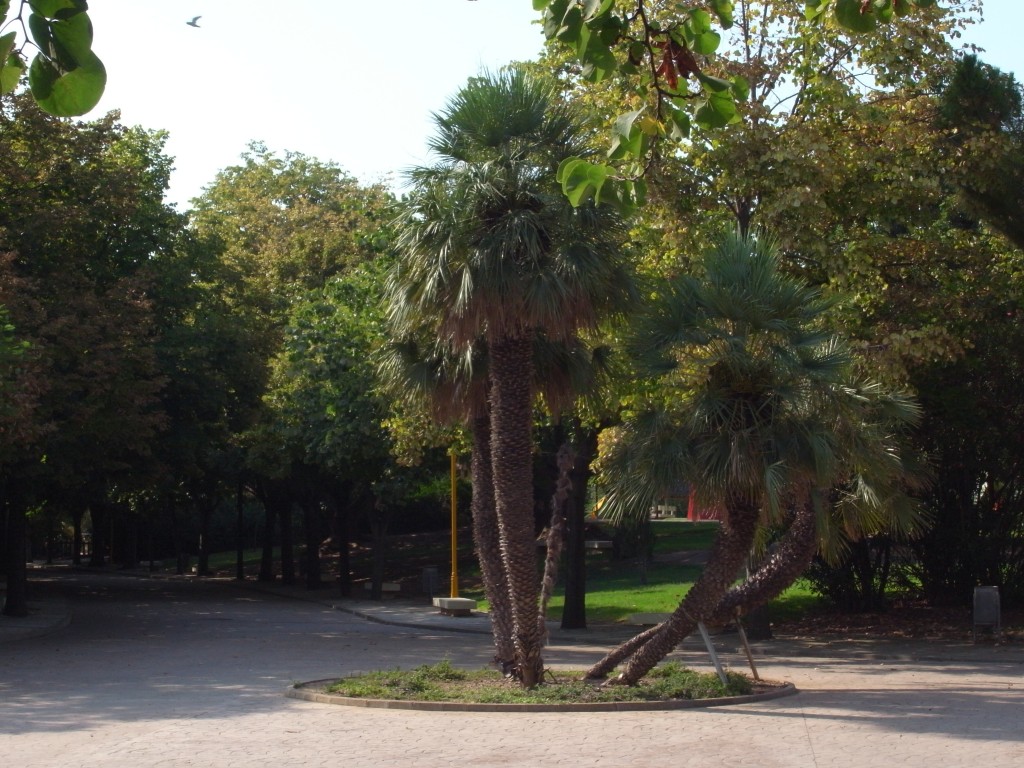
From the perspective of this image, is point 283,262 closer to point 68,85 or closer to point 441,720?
point 441,720

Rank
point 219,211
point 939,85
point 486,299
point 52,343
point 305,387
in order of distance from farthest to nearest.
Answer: point 219,211, point 305,387, point 52,343, point 939,85, point 486,299

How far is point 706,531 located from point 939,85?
102ft

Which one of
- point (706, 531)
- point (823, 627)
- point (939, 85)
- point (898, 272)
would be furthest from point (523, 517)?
point (706, 531)

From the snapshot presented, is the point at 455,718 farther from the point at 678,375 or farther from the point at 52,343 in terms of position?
the point at 52,343

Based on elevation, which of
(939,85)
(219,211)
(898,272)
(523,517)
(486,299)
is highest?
(219,211)

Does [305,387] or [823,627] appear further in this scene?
[305,387]

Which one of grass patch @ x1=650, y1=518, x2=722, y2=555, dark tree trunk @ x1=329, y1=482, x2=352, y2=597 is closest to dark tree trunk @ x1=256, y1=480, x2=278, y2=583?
dark tree trunk @ x1=329, y1=482, x2=352, y2=597

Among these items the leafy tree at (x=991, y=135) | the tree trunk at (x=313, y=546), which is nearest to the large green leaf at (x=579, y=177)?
the leafy tree at (x=991, y=135)

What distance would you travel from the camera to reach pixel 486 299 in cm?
1394

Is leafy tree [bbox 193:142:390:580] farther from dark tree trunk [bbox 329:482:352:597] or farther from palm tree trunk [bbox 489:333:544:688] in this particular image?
palm tree trunk [bbox 489:333:544:688]

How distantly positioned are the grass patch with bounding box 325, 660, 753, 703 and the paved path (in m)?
0.61

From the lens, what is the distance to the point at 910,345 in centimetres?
1764

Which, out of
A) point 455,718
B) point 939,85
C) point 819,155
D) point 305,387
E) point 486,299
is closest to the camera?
point 455,718

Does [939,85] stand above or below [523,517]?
above
